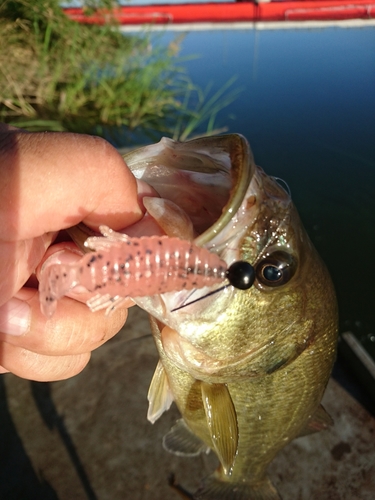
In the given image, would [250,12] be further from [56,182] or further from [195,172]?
[56,182]

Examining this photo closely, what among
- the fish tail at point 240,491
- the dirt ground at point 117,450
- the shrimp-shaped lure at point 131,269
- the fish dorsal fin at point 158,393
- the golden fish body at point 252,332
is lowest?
the dirt ground at point 117,450

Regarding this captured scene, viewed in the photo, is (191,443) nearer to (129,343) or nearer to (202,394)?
(202,394)

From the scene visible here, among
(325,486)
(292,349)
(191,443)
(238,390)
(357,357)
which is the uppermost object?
(292,349)

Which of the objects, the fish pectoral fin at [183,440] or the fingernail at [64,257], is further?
the fish pectoral fin at [183,440]

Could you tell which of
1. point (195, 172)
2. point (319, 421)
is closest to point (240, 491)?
point (319, 421)

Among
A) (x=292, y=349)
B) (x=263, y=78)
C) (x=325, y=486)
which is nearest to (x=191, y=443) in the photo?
(x=292, y=349)

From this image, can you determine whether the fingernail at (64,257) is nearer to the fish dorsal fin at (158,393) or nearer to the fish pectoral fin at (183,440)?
the fish dorsal fin at (158,393)

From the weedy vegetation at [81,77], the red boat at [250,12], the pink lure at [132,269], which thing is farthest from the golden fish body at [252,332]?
the red boat at [250,12]
